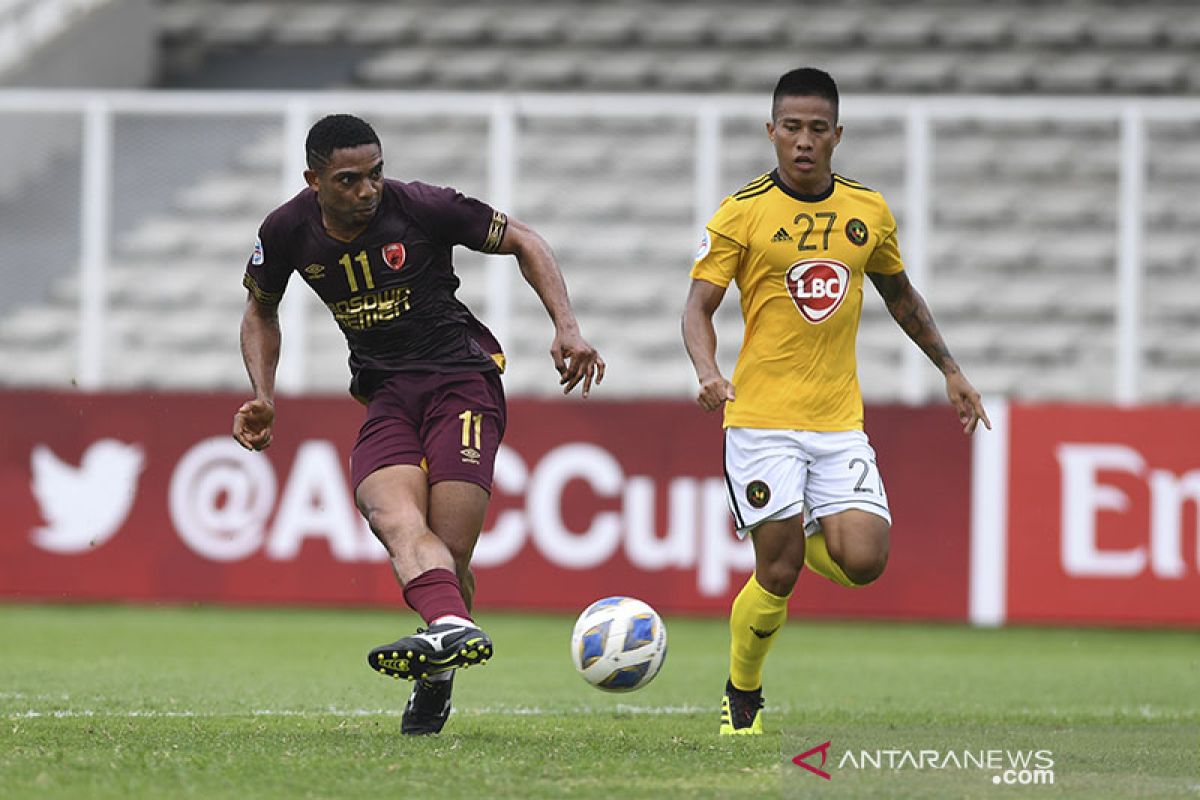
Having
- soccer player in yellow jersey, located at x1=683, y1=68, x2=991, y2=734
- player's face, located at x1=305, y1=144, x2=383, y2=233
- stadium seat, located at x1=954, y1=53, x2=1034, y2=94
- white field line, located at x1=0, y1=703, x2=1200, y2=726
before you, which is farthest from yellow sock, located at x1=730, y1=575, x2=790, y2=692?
stadium seat, located at x1=954, y1=53, x2=1034, y2=94

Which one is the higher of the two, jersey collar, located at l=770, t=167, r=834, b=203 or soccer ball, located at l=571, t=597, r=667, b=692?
jersey collar, located at l=770, t=167, r=834, b=203

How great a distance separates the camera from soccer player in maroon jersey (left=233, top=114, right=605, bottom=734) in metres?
6.59

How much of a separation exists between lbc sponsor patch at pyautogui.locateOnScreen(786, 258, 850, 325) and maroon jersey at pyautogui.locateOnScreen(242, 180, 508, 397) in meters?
1.07

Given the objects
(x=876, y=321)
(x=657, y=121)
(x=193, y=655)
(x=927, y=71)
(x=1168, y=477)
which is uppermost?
(x=927, y=71)

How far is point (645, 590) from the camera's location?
13.0 m

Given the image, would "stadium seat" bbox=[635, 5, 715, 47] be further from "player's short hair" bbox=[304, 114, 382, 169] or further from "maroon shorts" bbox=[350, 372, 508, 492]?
"player's short hair" bbox=[304, 114, 382, 169]

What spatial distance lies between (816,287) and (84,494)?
748 centimetres

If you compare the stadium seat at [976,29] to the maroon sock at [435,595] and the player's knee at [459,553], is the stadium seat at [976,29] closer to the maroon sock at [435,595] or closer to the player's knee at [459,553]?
the player's knee at [459,553]

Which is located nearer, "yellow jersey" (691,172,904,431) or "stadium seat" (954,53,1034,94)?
"yellow jersey" (691,172,904,431)

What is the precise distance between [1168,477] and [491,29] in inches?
369

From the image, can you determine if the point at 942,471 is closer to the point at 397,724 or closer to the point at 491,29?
the point at 397,724

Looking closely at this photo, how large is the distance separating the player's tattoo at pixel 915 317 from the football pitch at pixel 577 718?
1359mm

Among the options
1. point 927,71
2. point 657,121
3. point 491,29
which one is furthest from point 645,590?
point 491,29

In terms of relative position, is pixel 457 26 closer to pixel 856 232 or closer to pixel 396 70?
pixel 396 70
